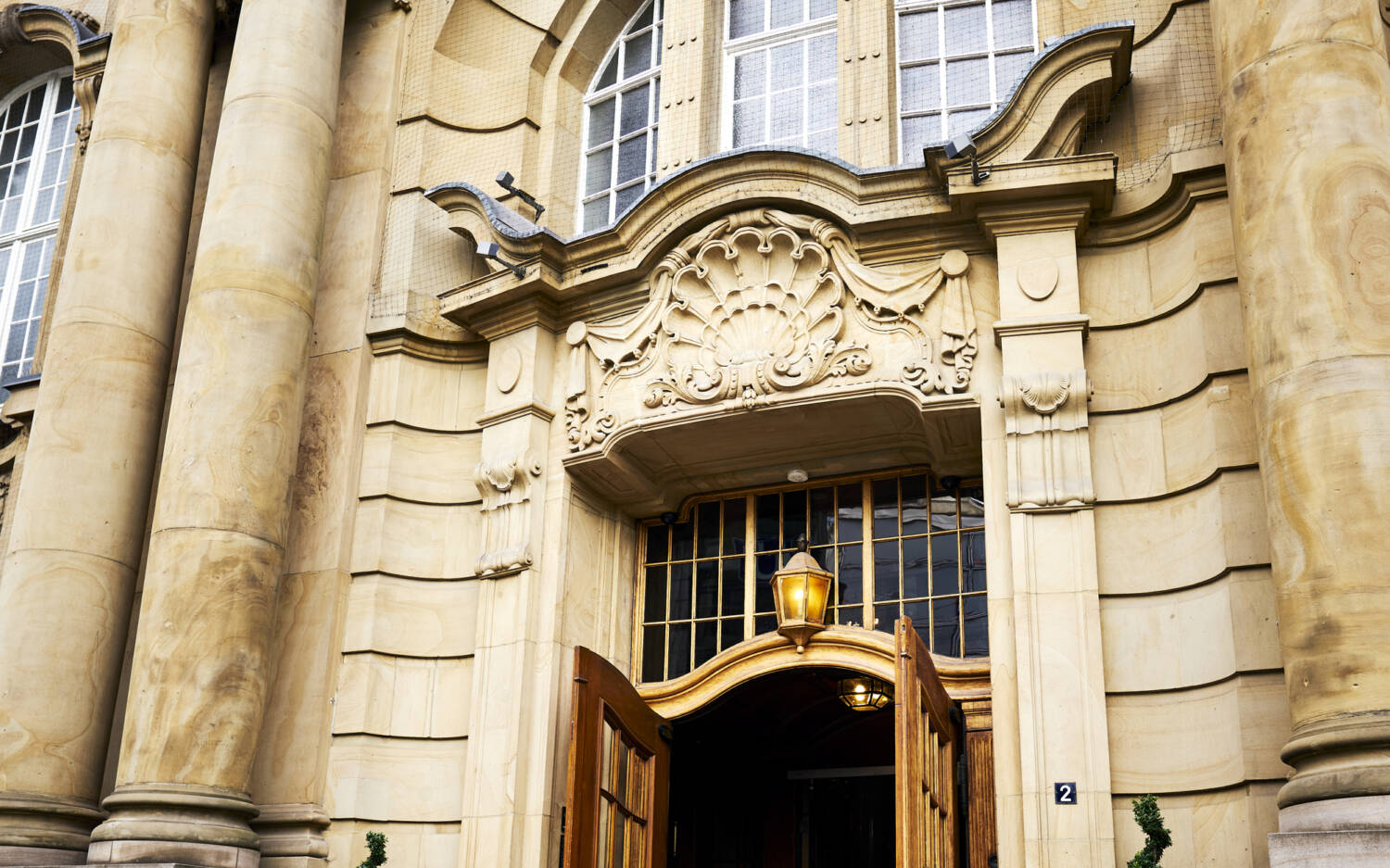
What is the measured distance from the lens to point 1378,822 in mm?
5227

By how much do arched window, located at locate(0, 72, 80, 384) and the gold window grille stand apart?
6.53 meters

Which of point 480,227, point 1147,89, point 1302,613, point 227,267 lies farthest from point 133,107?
point 1302,613

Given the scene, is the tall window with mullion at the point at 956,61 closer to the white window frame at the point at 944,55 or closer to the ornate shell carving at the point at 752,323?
the white window frame at the point at 944,55

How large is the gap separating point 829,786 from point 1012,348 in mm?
5362

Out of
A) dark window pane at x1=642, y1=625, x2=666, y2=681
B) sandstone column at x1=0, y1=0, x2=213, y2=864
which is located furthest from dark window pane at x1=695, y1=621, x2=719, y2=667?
sandstone column at x1=0, y1=0, x2=213, y2=864

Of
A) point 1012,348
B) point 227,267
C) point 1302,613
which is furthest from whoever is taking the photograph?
point 227,267

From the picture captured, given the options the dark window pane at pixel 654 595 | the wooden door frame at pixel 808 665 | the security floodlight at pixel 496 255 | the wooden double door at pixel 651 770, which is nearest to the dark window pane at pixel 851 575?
the wooden door frame at pixel 808 665

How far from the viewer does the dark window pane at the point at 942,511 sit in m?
8.51

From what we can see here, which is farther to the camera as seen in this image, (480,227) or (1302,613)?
(480,227)

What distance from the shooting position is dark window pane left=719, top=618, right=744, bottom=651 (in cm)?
905

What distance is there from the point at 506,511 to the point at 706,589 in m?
1.41

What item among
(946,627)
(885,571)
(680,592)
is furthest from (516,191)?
(946,627)

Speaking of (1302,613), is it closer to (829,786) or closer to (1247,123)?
(1247,123)

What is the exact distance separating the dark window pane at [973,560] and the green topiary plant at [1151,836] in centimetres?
207
